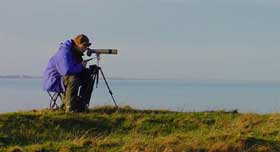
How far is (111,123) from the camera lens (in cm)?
1320

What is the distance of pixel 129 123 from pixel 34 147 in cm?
267

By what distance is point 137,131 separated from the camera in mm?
12953

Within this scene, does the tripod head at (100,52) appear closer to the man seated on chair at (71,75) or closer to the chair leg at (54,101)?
the man seated on chair at (71,75)

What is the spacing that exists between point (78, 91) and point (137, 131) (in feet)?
7.00

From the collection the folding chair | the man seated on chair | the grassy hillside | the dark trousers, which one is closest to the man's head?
the man seated on chair

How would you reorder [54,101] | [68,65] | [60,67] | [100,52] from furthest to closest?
[100,52] → [54,101] → [60,67] → [68,65]

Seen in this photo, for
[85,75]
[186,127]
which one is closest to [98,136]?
[186,127]

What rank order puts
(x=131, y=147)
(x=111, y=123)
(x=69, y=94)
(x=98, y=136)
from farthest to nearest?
(x=69, y=94), (x=111, y=123), (x=98, y=136), (x=131, y=147)

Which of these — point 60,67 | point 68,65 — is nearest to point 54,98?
point 60,67

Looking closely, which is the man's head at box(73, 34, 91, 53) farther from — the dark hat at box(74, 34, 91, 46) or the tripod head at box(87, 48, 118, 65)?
the tripod head at box(87, 48, 118, 65)

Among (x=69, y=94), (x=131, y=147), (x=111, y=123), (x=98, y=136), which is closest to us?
(x=131, y=147)

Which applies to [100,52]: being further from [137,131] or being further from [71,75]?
[137,131]

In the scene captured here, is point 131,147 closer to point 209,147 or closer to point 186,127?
point 209,147

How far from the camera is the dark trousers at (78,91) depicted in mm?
14427
